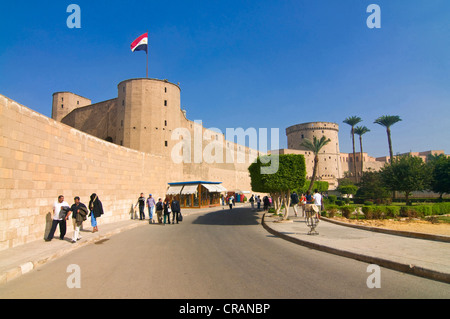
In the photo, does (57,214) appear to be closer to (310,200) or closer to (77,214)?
(77,214)

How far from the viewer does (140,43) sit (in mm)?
29844

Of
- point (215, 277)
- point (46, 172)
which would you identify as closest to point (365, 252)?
point (215, 277)

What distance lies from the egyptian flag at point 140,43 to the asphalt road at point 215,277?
27.7m

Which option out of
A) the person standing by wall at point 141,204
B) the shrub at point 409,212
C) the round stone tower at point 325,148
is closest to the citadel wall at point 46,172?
the person standing by wall at point 141,204

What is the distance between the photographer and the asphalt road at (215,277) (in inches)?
155

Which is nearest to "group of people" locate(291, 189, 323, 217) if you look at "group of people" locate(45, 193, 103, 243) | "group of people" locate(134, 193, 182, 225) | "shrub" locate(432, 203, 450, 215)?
"group of people" locate(134, 193, 182, 225)

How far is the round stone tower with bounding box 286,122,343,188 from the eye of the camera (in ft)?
261

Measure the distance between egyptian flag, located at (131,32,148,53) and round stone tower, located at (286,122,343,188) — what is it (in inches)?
2330

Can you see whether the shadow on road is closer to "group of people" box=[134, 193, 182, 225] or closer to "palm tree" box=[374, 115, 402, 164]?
"group of people" box=[134, 193, 182, 225]

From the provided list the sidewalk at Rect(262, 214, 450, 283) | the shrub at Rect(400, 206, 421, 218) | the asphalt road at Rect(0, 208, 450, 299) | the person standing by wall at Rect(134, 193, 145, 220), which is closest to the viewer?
the asphalt road at Rect(0, 208, 450, 299)

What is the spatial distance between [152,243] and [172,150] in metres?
30.4
